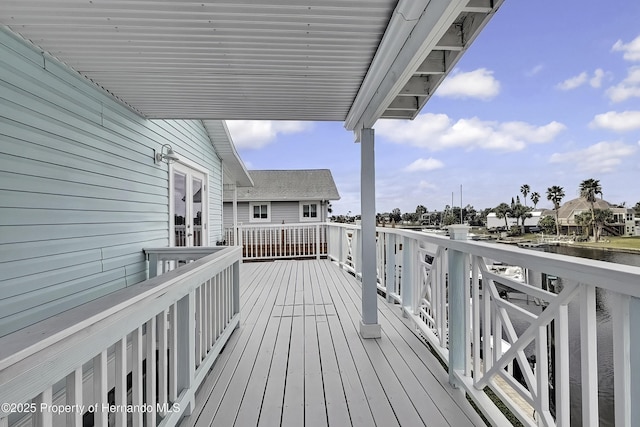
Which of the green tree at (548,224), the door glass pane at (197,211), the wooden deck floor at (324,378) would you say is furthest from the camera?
the door glass pane at (197,211)

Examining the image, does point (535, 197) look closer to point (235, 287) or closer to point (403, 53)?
point (403, 53)

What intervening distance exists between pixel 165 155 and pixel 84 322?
3747 millimetres

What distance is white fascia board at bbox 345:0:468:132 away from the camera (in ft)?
5.22

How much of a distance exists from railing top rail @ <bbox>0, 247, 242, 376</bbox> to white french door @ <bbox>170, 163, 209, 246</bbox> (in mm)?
3250

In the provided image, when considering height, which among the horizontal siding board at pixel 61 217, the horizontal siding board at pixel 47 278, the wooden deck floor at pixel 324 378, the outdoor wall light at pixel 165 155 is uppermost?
the outdoor wall light at pixel 165 155

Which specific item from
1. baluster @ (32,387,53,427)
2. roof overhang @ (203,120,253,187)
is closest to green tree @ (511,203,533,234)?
baluster @ (32,387,53,427)

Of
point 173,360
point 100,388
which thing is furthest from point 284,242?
point 100,388

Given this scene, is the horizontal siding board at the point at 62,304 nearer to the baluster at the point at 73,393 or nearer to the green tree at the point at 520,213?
the baluster at the point at 73,393

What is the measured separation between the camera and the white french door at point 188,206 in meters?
4.93

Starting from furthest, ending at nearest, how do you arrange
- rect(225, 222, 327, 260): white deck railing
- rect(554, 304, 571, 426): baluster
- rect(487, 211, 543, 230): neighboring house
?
rect(225, 222, 327, 260): white deck railing, rect(487, 211, 543, 230): neighboring house, rect(554, 304, 571, 426): baluster

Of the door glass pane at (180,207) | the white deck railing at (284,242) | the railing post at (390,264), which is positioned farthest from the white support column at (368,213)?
the white deck railing at (284,242)

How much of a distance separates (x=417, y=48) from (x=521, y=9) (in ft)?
21.1

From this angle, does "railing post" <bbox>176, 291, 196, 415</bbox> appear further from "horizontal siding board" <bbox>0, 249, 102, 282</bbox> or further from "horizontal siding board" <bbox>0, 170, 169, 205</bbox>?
"horizontal siding board" <bbox>0, 170, 169, 205</bbox>

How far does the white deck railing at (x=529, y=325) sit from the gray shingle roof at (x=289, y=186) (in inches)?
431
